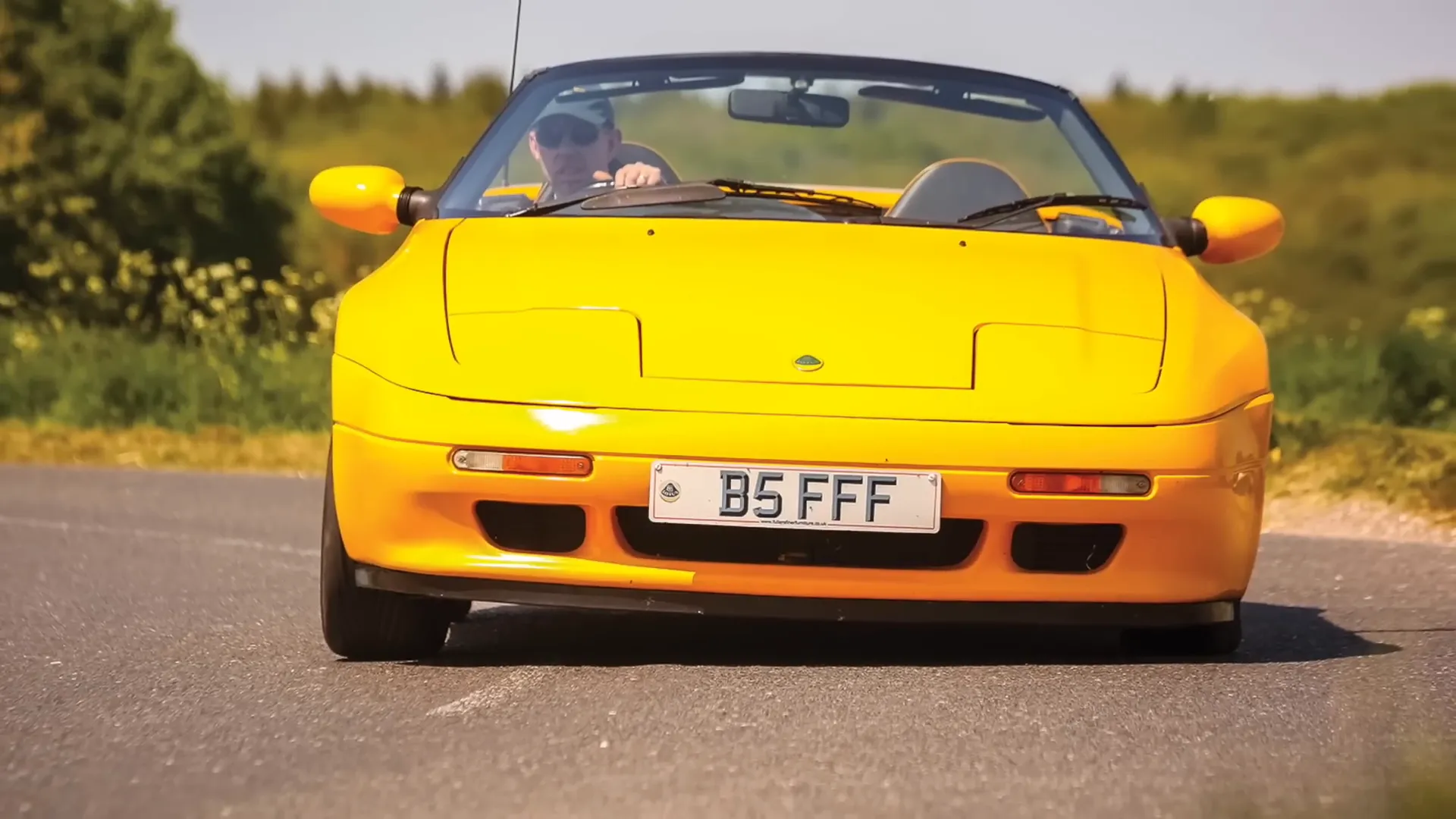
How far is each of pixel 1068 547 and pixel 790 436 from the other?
629 mm

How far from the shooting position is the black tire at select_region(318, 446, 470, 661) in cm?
450

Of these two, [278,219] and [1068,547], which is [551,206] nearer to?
[1068,547]

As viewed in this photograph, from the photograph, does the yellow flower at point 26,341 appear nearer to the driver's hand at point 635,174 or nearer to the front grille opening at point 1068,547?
the driver's hand at point 635,174

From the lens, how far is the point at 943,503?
4.16 m

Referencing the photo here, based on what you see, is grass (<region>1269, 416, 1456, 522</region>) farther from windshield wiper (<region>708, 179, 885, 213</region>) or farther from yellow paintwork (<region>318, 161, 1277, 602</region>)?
yellow paintwork (<region>318, 161, 1277, 602</region>)

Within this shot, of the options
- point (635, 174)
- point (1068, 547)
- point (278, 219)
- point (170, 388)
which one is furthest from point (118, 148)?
point (1068, 547)

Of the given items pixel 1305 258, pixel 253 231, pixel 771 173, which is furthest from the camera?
pixel 1305 258

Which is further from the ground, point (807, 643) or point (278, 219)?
point (807, 643)

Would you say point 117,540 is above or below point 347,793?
below

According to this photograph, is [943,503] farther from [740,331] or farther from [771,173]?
[771,173]

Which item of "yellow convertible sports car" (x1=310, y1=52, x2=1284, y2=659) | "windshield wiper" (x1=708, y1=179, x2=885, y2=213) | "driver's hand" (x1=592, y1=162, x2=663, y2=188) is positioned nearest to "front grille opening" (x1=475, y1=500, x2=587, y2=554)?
"yellow convertible sports car" (x1=310, y1=52, x2=1284, y2=659)

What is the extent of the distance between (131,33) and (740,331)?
3672cm

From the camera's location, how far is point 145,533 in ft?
26.4

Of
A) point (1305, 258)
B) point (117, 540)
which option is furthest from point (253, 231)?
point (117, 540)
